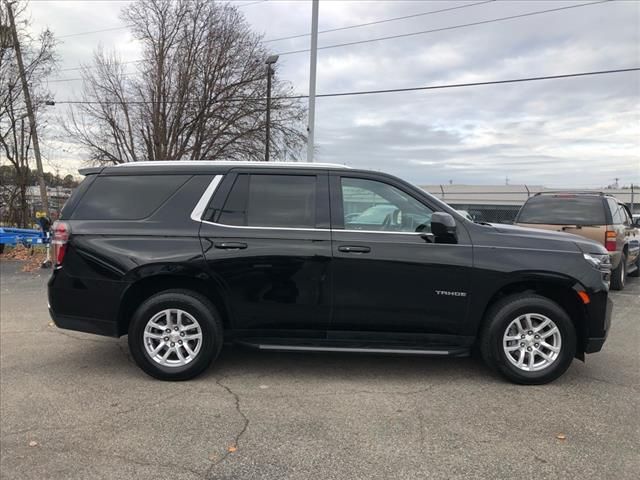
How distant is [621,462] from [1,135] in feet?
Answer: 60.0

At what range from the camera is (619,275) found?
8.89 metres

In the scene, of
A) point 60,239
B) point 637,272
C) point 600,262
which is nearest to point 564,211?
point 600,262

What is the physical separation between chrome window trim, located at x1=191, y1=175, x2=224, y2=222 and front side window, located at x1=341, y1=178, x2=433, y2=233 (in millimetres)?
1136

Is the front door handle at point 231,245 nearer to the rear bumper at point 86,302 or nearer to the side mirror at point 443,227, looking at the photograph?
the rear bumper at point 86,302

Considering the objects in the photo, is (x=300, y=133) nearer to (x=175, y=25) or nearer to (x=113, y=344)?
(x=175, y=25)

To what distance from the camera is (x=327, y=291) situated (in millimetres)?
4230

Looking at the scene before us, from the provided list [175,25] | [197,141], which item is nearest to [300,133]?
[197,141]

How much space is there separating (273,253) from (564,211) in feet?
Result: 20.7

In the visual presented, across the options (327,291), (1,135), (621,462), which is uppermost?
(1,135)

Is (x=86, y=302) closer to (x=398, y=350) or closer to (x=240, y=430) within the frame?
(x=240, y=430)

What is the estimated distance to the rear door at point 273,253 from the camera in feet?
13.9

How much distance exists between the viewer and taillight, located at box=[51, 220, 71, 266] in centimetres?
438

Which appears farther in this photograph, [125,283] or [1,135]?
[1,135]

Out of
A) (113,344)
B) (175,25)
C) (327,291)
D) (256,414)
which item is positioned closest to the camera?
(256,414)
